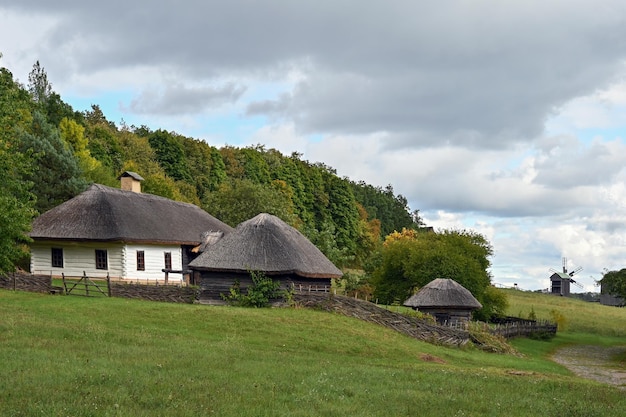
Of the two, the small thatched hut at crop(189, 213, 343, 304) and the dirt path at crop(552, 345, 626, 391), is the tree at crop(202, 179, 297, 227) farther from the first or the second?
the dirt path at crop(552, 345, 626, 391)

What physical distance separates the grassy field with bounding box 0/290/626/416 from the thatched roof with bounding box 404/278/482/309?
34.2ft

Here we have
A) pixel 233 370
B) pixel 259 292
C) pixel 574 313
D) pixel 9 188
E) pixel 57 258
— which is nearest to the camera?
pixel 233 370

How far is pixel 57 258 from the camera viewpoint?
4512 centimetres

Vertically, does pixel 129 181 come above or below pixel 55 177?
below

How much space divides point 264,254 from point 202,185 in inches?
2330

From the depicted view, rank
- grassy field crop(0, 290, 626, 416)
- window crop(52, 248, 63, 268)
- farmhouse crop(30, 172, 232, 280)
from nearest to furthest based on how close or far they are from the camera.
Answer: grassy field crop(0, 290, 626, 416) → farmhouse crop(30, 172, 232, 280) → window crop(52, 248, 63, 268)

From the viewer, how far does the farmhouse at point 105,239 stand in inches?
1715

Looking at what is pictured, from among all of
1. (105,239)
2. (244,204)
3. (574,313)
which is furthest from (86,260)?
(574,313)

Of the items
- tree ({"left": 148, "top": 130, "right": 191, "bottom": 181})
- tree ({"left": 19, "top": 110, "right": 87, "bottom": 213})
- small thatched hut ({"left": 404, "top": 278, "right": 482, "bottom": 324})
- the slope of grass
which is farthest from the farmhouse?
tree ({"left": 148, "top": 130, "right": 191, "bottom": 181})

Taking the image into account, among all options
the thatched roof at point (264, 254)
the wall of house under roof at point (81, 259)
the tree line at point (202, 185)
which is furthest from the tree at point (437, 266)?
the wall of house under roof at point (81, 259)

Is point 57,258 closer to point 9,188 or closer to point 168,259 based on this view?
point 168,259

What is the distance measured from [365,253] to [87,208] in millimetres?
65826

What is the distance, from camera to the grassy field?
539 inches

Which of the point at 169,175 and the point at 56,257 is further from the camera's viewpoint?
the point at 169,175
